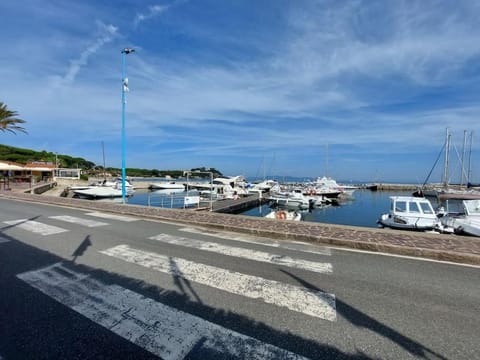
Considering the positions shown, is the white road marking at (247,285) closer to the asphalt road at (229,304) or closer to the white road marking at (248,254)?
the asphalt road at (229,304)

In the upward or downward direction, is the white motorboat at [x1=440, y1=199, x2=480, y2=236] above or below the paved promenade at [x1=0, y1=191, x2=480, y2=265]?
below

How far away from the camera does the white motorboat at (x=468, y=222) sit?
11.7m

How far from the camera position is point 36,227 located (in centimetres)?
811

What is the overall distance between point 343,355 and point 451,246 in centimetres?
547

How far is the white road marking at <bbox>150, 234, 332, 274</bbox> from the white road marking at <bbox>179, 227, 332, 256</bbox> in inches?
32.0

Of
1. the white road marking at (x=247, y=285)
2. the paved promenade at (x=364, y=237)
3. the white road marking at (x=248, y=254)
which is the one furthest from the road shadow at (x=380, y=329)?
the paved promenade at (x=364, y=237)

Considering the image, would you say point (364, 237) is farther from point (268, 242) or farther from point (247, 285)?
point (247, 285)

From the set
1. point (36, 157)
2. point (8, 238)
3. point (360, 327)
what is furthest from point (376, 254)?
point (36, 157)

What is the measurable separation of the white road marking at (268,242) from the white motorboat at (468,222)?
990cm

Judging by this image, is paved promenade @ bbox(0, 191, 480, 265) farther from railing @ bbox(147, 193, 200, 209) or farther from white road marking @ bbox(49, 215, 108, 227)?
railing @ bbox(147, 193, 200, 209)

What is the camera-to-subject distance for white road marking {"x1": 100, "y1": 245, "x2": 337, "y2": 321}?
11.4 feet

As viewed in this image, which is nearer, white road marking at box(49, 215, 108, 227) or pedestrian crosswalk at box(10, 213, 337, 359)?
pedestrian crosswalk at box(10, 213, 337, 359)

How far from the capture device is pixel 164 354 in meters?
2.50

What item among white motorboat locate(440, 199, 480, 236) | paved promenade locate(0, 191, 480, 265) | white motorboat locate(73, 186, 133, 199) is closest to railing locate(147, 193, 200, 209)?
paved promenade locate(0, 191, 480, 265)
